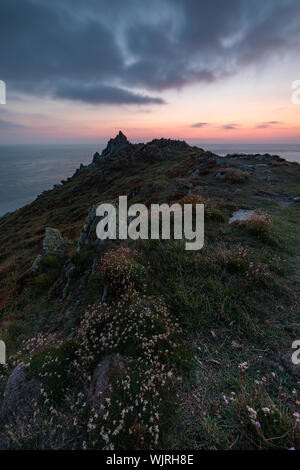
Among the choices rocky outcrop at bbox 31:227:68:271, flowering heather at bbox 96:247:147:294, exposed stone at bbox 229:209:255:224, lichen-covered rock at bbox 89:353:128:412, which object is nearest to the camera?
lichen-covered rock at bbox 89:353:128:412

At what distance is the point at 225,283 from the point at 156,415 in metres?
3.79

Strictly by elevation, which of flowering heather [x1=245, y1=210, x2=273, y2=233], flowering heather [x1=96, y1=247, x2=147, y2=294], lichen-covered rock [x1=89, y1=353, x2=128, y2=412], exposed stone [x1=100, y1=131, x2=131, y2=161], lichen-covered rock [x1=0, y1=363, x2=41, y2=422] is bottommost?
lichen-covered rock [x1=0, y1=363, x2=41, y2=422]

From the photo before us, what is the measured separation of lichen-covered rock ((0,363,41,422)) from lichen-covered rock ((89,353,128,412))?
1.07m

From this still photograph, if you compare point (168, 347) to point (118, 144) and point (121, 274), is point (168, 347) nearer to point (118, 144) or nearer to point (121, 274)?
point (121, 274)

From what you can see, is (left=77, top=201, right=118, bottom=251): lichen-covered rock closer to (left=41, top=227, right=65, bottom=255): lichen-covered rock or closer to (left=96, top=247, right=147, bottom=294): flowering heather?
(left=41, top=227, right=65, bottom=255): lichen-covered rock

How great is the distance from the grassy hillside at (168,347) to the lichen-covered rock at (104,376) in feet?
0.13

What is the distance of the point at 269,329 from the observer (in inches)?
188

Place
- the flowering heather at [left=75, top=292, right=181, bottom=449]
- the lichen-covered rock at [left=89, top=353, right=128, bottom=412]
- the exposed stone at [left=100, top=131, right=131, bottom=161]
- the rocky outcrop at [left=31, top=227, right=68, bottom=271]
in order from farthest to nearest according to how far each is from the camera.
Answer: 1. the exposed stone at [left=100, top=131, right=131, bottom=161]
2. the rocky outcrop at [left=31, top=227, right=68, bottom=271]
3. the lichen-covered rock at [left=89, top=353, right=128, bottom=412]
4. the flowering heather at [left=75, top=292, right=181, bottom=449]

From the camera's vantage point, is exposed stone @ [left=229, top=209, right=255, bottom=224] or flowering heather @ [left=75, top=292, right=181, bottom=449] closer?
flowering heather @ [left=75, top=292, right=181, bottom=449]

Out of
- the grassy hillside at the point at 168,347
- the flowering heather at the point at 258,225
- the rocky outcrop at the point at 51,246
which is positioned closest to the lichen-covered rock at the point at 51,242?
the rocky outcrop at the point at 51,246

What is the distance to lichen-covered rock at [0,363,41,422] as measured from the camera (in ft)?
11.9

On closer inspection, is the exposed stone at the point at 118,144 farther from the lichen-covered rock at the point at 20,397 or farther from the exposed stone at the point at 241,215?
the lichen-covered rock at the point at 20,397

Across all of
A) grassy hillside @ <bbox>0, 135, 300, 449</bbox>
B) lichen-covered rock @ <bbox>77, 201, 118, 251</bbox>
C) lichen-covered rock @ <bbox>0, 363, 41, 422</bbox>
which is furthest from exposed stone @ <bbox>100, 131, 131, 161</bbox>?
lichen-covered rock @ <bbox>0, 363, 41, 422</bbox>
